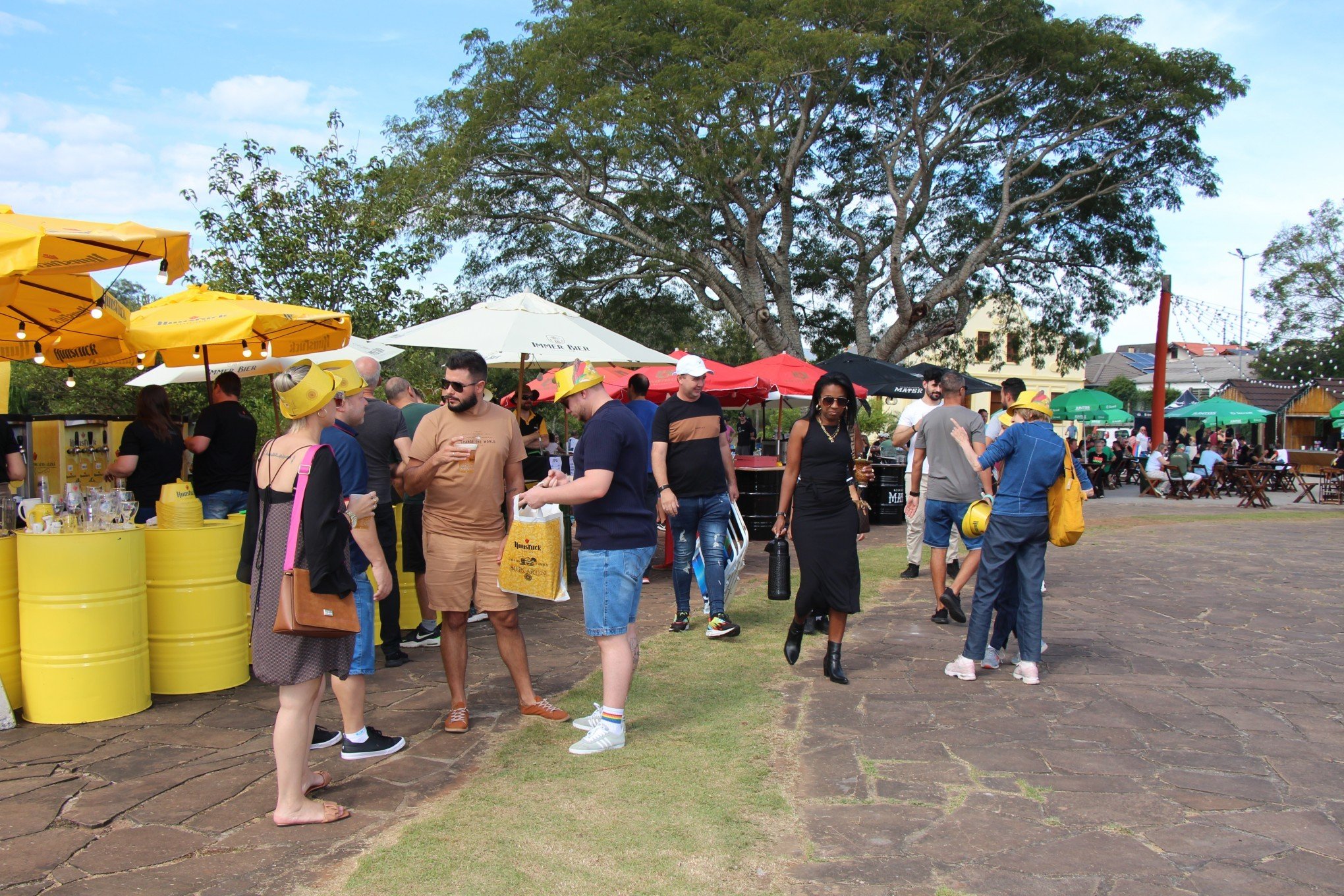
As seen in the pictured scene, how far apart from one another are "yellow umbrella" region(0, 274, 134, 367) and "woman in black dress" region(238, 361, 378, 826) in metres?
2.62

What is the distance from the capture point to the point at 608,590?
4.47m

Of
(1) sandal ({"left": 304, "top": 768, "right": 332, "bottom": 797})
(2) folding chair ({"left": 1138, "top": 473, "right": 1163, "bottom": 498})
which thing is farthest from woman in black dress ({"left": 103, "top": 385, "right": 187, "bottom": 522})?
(2) folding chair ({"left": 1138, "top": 473, "right": 1163, "bottom": 498})

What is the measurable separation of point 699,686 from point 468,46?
20.4 meters

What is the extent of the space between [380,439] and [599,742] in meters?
2.49

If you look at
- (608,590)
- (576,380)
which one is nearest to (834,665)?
(608,590)

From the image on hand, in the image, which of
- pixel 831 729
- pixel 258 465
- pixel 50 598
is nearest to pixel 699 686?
pixel 831 729

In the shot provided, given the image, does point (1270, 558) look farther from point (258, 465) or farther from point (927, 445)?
point (258, 465)

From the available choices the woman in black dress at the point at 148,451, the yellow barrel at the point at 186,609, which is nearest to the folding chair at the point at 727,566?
the yellow barrel at the point at 186,609

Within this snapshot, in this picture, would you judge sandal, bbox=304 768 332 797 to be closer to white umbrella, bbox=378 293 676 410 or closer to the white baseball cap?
the white baseball cap

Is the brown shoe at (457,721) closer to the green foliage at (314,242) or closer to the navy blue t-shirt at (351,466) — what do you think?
the navy blue t-shirt at (351,466)

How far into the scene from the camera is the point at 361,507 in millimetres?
4270

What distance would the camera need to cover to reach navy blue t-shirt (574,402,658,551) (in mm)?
4434

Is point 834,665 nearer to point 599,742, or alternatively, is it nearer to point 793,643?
point 793,643

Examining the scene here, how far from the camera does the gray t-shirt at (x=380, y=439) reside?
19.4ft
